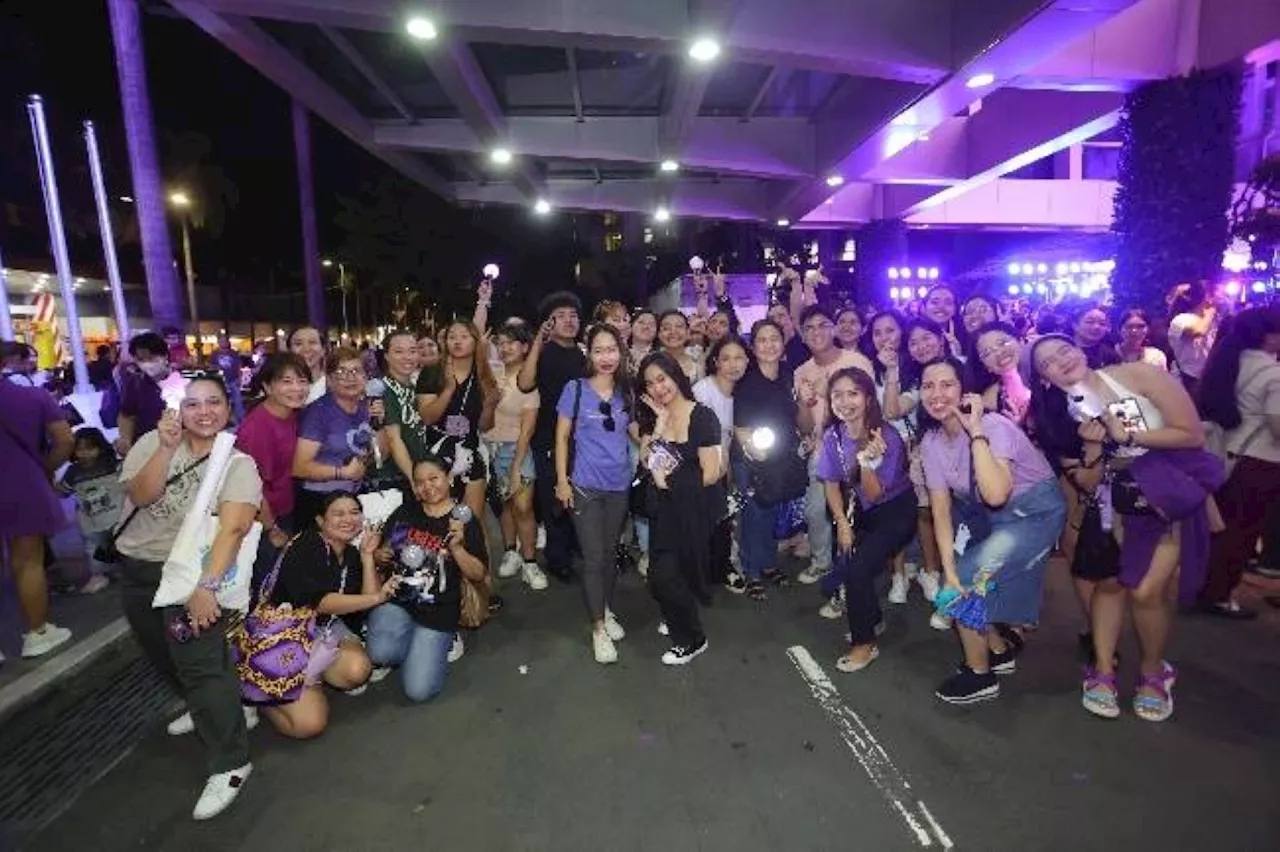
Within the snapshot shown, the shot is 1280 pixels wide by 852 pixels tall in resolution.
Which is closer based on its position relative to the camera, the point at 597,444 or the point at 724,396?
the point at 597,444

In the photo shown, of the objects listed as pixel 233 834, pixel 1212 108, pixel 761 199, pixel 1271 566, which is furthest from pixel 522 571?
pixel 761 199

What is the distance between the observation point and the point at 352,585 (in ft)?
12.9

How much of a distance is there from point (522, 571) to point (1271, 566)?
18.7 ft

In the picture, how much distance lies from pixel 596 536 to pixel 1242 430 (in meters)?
4.20

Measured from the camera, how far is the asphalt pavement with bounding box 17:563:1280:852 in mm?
2830

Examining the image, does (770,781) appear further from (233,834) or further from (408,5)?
(408,5)

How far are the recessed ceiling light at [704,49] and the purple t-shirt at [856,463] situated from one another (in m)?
4.41

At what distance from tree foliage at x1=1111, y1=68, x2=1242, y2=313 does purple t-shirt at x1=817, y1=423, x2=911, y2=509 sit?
21.5 feet

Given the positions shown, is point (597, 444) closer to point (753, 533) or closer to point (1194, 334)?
point (753, 533)

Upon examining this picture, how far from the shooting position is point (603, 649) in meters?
4.34

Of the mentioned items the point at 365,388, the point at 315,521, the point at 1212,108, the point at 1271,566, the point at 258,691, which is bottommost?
the point at 1271,566

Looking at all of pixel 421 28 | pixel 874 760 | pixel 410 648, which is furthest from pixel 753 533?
pixel 421 28

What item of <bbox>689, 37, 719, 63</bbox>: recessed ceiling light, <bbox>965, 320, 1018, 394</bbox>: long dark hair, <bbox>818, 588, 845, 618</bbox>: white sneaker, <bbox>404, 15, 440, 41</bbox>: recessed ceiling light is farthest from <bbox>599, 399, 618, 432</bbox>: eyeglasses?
<bbox>404, 15, 440, 41</bbox>: recessed ceiling light

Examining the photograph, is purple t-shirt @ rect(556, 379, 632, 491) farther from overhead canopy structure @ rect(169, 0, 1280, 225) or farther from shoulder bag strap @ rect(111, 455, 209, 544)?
overhead canopy structure @ rect(169, 0, 1280, 225)
